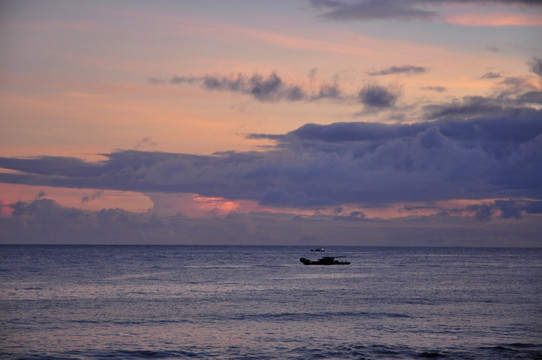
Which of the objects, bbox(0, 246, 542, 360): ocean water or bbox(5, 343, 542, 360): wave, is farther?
bbox(0, 246, 542, 360): ocean water

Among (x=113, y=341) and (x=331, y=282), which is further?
(x=331, y=282)

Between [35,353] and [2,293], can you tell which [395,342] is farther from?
[2,293]

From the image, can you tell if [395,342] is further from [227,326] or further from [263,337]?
[227,326]

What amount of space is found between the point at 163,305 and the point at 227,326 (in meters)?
16.6

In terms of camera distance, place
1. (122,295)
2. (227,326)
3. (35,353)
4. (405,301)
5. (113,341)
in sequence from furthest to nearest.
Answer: (122,295), (405,301), (227,326), (113,341), (35,353)

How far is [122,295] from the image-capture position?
7875 cm

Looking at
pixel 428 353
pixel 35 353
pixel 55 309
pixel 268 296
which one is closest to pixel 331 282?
pixel 268 296

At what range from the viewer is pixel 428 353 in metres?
43.9

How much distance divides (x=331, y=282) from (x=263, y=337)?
56153 millimetres

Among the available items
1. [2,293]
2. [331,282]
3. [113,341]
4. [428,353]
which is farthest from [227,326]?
[331,282]

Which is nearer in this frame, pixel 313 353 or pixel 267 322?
pixel 313 353

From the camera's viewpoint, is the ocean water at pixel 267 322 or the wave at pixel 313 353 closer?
the wave at pixel 313 353

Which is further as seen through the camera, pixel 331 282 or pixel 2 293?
pixel 331 282

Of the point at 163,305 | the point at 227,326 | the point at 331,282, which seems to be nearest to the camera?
the point at 227,326
